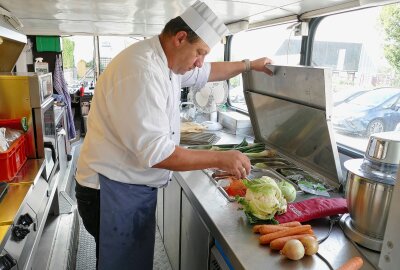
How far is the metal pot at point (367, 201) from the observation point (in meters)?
1.10

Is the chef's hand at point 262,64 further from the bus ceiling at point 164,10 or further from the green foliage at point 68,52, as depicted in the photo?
the green foliage at point 68,52

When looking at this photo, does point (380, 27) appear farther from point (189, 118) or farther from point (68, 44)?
point (68, 44)

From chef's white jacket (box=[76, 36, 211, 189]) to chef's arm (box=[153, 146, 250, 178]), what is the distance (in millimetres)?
41

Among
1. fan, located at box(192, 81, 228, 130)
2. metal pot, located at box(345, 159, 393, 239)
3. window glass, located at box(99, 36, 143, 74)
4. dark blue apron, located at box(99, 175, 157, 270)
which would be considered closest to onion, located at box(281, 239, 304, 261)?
metal pot, located at box(345, 159, 393, 239)

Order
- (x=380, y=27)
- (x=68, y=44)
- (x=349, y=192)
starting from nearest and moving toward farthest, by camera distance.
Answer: (x=349, y=192)
(x=380, y=27)
(x=68, y=44)

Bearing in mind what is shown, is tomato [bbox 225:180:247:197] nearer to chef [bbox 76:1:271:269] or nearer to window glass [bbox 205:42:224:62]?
chef [bbox 76:1:271:269]

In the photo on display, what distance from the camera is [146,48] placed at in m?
1.41

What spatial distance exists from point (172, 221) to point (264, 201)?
1027 millimetres

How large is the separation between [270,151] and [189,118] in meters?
1.35

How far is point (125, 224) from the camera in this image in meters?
1.59

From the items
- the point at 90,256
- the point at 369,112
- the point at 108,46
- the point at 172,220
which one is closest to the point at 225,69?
the point at 369,112

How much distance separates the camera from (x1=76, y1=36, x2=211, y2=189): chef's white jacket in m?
1.26

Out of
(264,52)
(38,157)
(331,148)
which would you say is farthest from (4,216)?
(264,52)

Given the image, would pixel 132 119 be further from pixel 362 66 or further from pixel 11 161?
pixel 362 66
